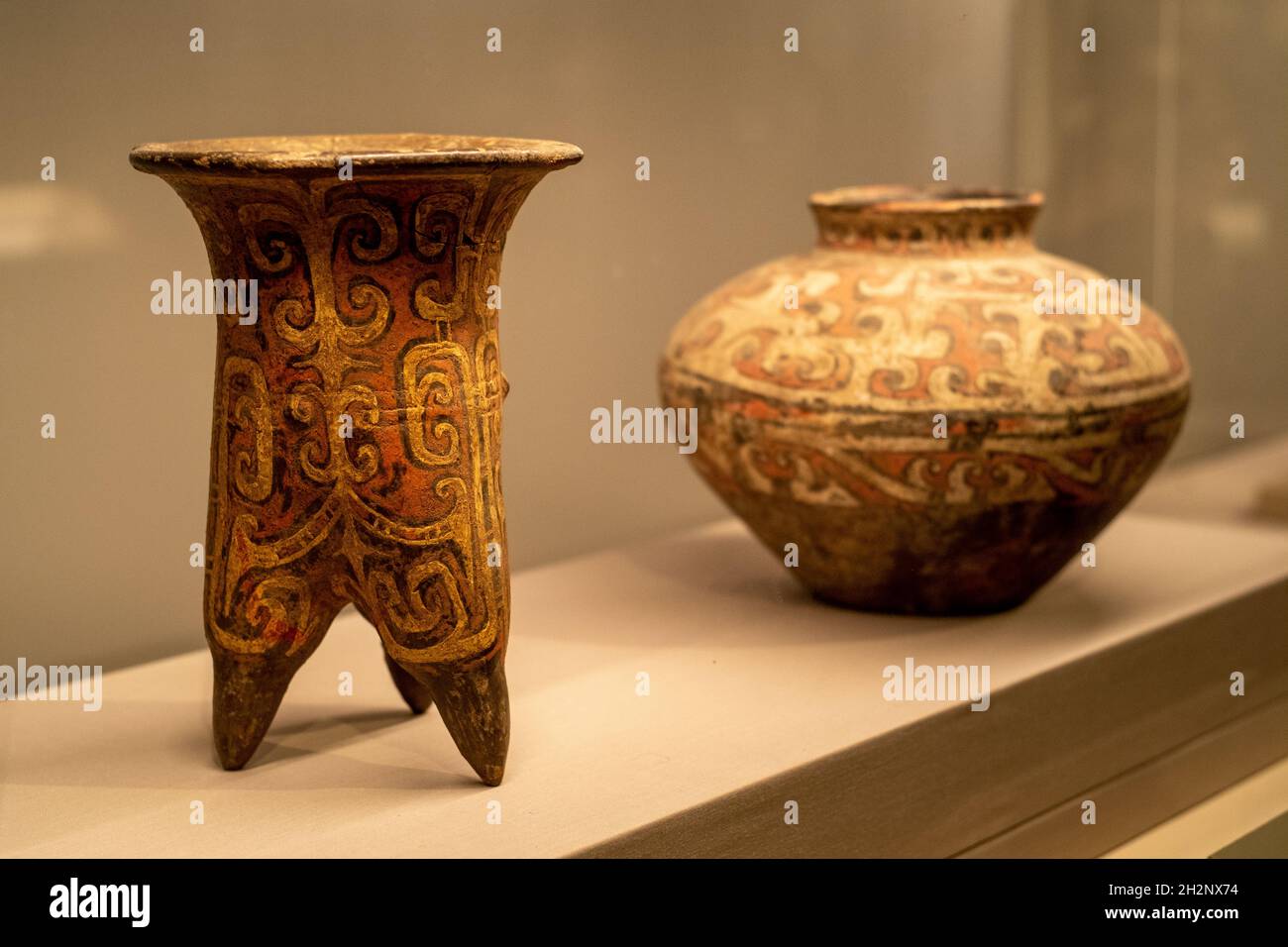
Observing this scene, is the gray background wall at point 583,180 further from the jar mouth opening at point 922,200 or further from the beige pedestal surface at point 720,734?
the jar mouth opening at point 922,200

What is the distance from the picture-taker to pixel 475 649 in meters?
1.48

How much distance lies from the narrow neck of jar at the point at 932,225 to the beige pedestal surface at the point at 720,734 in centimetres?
47

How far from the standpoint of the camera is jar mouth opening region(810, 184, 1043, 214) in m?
1.99

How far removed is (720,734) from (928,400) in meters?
0.47

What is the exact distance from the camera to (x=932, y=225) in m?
2.00

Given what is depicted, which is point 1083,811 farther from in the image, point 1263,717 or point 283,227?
point 283,227

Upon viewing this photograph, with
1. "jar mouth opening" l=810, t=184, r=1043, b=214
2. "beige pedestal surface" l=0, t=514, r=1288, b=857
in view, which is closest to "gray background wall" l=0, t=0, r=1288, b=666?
"beige pedestal surface" l=0, t=514, r=1288, b=857

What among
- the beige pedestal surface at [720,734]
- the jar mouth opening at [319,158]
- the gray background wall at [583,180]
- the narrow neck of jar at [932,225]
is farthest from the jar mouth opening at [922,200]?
the jar mouth opening at [319,158]

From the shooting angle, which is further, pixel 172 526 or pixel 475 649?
pixel 172 526

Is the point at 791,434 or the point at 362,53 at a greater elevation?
the point at 362,53

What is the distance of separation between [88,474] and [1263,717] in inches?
60.8
